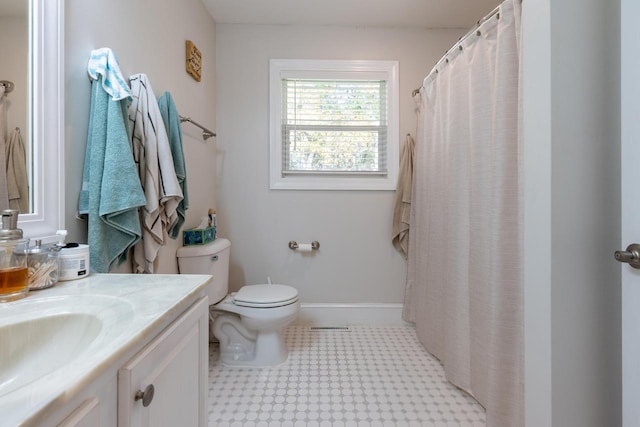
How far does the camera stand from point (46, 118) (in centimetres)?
85

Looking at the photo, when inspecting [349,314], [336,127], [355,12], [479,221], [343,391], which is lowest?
[343,391]

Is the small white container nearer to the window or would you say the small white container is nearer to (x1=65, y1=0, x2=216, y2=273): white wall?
(x1=65, y1=0, x2=216, y2=273): white wall

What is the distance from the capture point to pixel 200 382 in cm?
81

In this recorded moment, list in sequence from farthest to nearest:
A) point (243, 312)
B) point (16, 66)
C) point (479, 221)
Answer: point (243, 312)
point (479, 221)
point (16, 66)

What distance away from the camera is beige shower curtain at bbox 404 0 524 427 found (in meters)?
1.12

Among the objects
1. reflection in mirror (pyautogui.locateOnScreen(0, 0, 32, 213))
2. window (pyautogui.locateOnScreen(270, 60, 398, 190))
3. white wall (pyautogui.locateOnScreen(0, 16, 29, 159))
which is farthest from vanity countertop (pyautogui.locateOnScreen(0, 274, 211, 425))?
window (pyautogui.locateOnScreen(270, 60, 398, 190))

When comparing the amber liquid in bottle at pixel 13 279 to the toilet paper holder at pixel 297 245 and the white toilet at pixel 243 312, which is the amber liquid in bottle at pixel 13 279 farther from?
the toilet paper holder at pixel 297 245

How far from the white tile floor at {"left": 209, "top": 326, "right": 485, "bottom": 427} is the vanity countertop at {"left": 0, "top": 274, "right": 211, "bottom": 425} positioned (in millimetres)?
874

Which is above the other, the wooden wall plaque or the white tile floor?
the wooden wall plaque

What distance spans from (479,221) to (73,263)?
152cm

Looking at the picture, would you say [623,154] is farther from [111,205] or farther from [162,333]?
[111,205]

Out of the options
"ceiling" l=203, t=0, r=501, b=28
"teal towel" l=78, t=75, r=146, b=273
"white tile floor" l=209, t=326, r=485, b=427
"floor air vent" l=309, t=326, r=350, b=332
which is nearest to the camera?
"teal towel" l=78, t=75, r=146, b=273

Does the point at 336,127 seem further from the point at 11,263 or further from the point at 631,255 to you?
the point at 11,263

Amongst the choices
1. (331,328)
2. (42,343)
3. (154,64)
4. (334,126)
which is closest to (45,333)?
(42,343)
